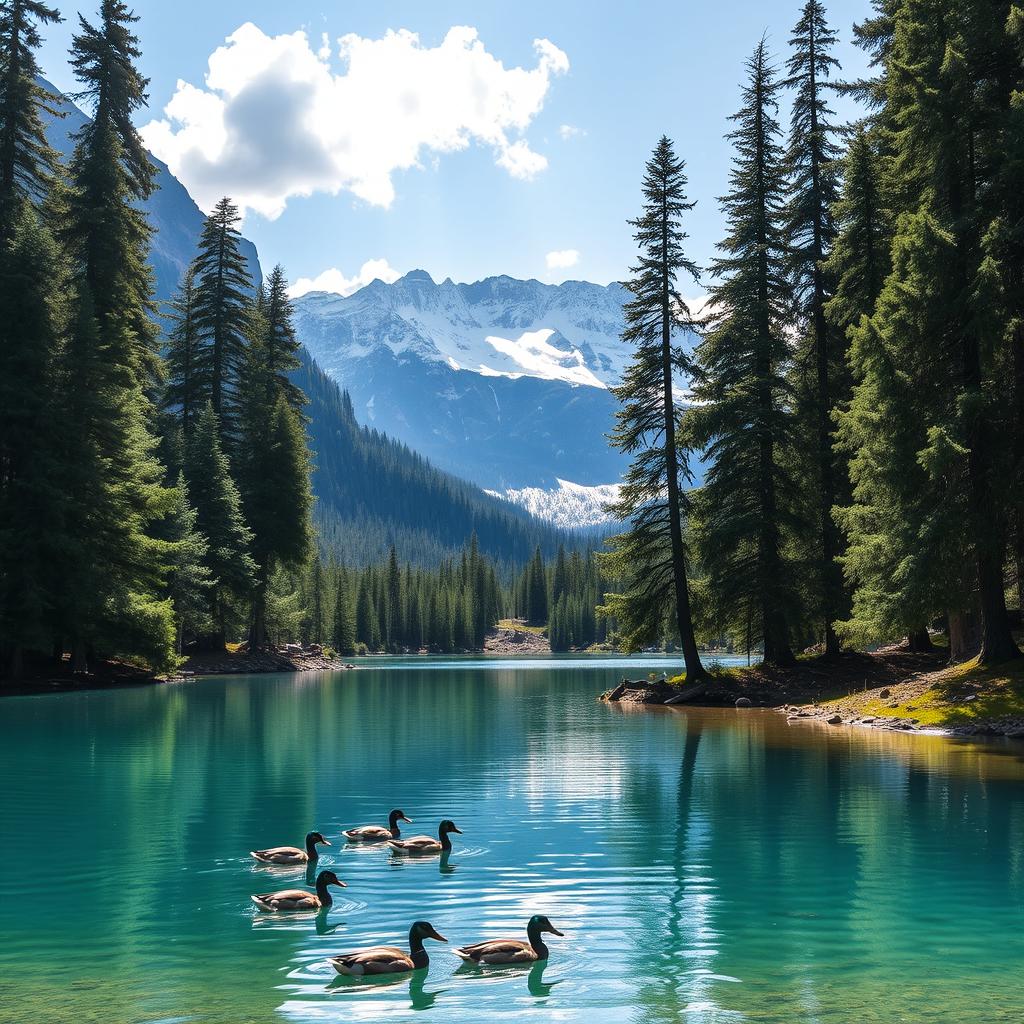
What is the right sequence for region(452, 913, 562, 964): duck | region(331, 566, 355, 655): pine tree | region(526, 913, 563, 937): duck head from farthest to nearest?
region(331, 566, 355, 655): pine tree, region(526, 913, 563, 937): duck head, region(452, 913, 562, 964): duck

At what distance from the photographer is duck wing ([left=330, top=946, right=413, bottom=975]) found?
29.9 ft

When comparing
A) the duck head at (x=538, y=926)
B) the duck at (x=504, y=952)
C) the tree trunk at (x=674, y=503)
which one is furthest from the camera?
the tree trunk at (x=674, y=503)

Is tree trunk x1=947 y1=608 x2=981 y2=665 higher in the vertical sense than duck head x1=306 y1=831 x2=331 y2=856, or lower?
higher

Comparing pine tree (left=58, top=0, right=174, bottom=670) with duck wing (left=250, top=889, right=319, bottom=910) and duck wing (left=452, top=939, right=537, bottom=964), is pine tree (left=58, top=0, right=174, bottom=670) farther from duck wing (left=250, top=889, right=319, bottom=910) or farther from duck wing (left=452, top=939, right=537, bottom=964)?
duck wing (left=452, top=939, right=537, bottom=964)

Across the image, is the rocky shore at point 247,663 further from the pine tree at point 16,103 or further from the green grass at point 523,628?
the green grass at point 523,628

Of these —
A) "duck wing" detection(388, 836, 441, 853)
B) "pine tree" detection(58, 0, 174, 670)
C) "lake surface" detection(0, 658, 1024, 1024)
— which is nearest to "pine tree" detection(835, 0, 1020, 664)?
"lake surface" detection(0, 658, 1024, 1024)

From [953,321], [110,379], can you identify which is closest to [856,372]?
[953,321]

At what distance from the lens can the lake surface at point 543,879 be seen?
8656mm

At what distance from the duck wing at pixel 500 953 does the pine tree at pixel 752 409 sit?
31.2m

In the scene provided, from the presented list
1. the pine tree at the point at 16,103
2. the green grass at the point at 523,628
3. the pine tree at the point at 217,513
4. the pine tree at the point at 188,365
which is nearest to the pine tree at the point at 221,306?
the pine tree at the point at 188,365

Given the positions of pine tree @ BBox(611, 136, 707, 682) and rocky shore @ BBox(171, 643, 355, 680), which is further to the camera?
rocky shore @ BBox(171, 643, 355, 680)

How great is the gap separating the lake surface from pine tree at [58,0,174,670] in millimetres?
16595

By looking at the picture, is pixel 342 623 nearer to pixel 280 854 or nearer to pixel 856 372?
pixel 856 372

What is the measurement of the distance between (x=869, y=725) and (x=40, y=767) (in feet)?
73.8
